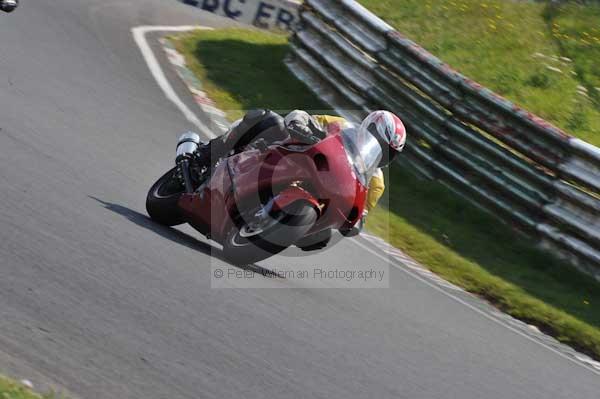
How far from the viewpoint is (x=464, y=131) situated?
10.5 meters

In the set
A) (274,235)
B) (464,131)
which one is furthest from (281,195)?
(464,131)

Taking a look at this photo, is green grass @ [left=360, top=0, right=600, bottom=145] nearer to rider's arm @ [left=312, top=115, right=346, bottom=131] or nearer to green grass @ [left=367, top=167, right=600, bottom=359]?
green grass @ [left=367, top=167, right=600, bottom=359]

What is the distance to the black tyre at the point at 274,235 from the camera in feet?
21.0

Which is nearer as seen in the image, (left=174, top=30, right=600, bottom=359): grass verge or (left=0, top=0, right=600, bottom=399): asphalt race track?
(left=0, top=0, right=600, bottom=399): asphalt race track

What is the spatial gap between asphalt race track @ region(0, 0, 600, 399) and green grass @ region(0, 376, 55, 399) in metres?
0.18

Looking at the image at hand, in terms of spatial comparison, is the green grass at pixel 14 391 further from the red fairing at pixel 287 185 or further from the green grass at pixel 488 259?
the green grass at pixel 488 259

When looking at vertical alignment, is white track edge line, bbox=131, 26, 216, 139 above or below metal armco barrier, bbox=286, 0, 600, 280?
below

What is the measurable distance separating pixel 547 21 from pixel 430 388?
33.8 ft

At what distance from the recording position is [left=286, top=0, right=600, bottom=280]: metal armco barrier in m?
9.42

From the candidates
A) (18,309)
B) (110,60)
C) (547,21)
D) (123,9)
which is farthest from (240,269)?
(547,21)

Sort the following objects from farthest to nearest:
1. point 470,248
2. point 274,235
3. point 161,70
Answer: point 161,70, point 470,248, point 274,235

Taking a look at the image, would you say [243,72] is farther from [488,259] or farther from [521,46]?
[488,259]

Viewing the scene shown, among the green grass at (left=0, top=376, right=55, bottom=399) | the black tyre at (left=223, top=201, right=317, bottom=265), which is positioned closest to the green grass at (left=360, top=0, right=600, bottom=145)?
the black tyre at (left=223, top=201, right=317, bottom=265)

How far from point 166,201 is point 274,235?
1.09m
